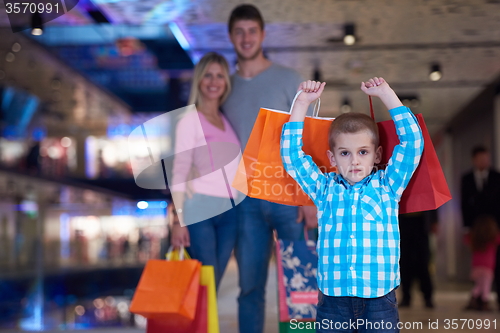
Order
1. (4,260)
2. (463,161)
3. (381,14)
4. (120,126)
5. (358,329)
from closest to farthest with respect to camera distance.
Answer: (358,329) < (381,14) < (4,260) < (463,161) < (120,126)

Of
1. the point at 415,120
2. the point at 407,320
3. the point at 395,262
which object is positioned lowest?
the point at 407,320

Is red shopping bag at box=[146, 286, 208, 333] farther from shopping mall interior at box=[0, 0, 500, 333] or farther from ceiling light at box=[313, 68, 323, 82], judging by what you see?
ceiling light at box=[313, 68, 323, 82]

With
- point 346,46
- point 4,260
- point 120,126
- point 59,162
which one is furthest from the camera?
point 59,162

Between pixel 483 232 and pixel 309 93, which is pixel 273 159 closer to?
pixel 309 93

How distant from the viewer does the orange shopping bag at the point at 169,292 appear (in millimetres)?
2180

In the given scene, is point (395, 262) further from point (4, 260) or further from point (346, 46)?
point (4, 260)

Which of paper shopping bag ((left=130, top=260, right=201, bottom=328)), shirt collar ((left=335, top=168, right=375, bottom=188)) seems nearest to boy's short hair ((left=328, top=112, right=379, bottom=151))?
shirt collar ((left=335, top=168, right=375, bottom=188))

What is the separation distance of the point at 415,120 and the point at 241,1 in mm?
3205

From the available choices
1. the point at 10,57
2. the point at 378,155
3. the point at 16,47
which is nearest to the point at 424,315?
the point at 378,155

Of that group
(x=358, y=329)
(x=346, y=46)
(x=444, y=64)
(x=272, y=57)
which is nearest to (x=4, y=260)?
(x=272, y=57)

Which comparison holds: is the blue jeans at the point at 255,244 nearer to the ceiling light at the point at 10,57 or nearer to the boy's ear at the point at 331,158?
the boy's ear at the point at 331,158

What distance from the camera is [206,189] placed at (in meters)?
2.69

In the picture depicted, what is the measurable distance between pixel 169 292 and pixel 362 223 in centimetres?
80

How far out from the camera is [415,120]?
75.3 inches
